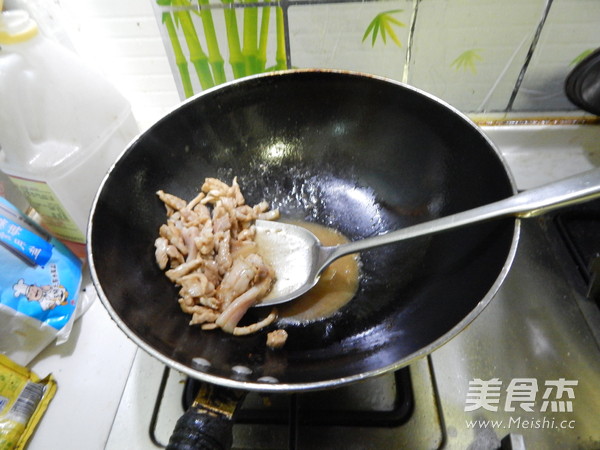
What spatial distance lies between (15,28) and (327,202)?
627mm

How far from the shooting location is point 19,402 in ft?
2.17

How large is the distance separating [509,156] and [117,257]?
90 cm

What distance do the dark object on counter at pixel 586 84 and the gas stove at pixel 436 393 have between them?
12.1 inches

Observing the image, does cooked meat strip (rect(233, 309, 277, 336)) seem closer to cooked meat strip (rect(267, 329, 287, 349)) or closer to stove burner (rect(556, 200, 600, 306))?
cooked meat strip (rect(267, 329, 287, 349))

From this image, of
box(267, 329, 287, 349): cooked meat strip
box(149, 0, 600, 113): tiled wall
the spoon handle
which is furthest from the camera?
box(149, 0, 600, 113): tiled wall

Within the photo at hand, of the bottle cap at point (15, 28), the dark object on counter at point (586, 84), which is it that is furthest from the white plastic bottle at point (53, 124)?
the dark object on counter at point (586, 84)

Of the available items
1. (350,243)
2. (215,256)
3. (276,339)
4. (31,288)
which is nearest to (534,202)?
(350,243)

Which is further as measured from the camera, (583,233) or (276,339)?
(583,233)

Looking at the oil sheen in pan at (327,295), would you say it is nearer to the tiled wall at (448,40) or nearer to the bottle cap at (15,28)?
the tiled wall at (448,40)

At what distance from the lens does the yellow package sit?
64 centimetres

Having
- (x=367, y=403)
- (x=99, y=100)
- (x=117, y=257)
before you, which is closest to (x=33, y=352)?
(x=117, y=257)

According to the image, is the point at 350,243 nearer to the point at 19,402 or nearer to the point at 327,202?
the point at 327,202

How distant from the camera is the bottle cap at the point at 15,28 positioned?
65cm

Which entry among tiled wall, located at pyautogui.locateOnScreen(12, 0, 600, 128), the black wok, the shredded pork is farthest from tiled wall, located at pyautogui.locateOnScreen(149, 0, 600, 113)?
the shredded pork
